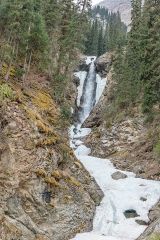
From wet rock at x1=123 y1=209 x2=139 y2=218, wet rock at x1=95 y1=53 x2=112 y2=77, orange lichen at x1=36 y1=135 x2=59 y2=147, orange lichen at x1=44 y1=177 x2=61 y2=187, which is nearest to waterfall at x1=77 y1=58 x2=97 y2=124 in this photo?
wet rock at x1=95 y1=53 x2=112 y2=77

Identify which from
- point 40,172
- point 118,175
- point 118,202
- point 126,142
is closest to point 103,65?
point 126,142

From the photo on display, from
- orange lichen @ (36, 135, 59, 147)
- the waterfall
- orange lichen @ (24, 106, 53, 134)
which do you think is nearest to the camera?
orange lichen @ (36, 135, 59, 147)

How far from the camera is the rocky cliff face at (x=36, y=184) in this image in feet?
80.9

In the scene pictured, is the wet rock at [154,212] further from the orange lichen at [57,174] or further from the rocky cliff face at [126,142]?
the orange lichen at [57,174]

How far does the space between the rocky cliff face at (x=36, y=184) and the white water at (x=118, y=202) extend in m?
0.86

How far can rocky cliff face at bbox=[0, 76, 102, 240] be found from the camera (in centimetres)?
2467

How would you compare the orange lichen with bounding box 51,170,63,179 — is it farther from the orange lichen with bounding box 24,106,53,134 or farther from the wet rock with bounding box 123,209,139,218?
the wet rock with bounding box 123,209,139,218

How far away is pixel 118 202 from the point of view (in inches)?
1228

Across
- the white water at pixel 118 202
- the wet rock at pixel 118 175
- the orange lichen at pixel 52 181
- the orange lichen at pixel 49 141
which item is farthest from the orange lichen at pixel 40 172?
the wet rock at pixel 118 175

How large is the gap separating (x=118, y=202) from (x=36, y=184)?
741 cm

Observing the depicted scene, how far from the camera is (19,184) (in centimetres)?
2569

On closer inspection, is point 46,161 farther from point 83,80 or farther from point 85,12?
point 83,80

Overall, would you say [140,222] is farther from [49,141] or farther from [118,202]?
[49,141]

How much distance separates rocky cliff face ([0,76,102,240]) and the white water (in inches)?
33.7
